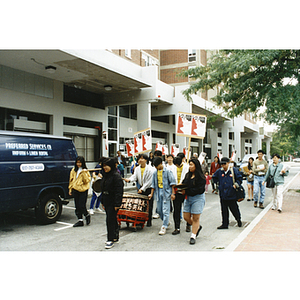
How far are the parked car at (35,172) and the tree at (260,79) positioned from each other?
771 centimetres

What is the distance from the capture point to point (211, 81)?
44.2 ft

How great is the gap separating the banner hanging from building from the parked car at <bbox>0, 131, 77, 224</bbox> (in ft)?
11.1

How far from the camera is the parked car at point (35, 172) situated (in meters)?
6.37

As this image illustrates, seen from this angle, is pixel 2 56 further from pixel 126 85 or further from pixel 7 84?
pixel 126 85

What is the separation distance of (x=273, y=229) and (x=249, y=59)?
681cm

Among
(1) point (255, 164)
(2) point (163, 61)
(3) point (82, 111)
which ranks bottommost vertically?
(1) point (255, 164)

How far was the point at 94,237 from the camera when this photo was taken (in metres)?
6.25

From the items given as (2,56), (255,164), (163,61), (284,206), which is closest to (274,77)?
(255,164)

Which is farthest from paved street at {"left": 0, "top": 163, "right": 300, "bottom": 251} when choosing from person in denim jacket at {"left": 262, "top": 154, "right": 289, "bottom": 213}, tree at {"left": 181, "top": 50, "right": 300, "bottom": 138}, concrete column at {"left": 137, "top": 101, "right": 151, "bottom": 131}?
concrete column at {"left": 137, "top": 101, "right": 151, "bottom": 131}

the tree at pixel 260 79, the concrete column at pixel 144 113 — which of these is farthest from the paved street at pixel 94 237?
the concrete column at pixel 144 113

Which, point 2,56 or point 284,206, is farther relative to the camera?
point 2,56

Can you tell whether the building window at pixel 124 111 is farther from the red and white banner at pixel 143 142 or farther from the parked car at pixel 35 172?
the parked car at pixel 35 172

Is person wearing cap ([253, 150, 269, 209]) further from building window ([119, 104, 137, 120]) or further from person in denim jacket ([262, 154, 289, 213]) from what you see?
building window ([119, 104, 137, 120])

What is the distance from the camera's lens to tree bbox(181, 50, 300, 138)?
10.8 m
